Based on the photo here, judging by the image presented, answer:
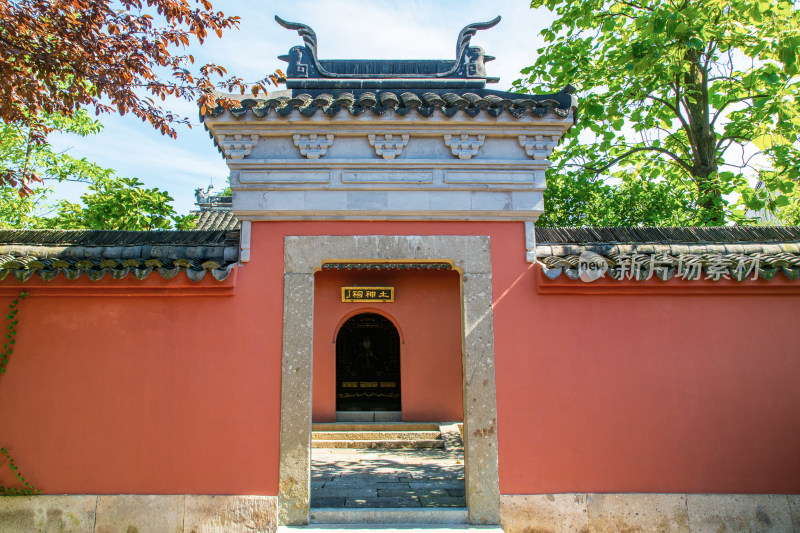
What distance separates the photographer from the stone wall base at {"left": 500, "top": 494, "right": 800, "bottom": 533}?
4.16 metres

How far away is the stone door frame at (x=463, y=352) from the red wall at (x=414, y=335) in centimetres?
501

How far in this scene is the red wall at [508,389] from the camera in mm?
4242

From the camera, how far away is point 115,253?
186 inches

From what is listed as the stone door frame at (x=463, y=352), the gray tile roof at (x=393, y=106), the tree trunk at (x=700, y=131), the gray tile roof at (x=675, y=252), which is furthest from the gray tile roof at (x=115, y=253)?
the tree trunk at (x=700, y=131)

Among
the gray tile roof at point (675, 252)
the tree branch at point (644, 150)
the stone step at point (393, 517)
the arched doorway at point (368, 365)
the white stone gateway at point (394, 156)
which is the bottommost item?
the stone step at point (393, 517)

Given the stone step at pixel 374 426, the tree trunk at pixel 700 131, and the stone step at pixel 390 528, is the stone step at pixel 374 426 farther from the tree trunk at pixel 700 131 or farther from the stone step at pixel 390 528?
the tree trunk at pixel 700 131

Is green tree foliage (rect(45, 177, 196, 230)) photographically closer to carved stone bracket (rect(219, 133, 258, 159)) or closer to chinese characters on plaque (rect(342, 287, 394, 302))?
chinese characters on plaque (rect(342, 287, 394, 302))

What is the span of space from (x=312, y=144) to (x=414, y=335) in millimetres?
5632

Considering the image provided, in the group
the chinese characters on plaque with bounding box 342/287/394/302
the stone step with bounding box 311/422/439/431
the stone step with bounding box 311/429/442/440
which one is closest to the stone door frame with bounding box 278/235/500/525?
the stone step with bounding box 311/429/442/440

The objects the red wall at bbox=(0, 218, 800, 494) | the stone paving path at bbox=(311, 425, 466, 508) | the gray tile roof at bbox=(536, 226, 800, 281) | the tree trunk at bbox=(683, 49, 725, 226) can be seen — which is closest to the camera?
the red wall at bbox=(0, 218, 800, 494)

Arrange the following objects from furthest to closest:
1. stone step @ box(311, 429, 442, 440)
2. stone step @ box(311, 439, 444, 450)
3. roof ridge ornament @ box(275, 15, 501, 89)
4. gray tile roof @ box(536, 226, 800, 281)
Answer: stone step @ box(311, 429, 442, 440)
stone step @ box(311, 439, 444, 450)
roof ridge ornament @ box(275, 15, 501, 89)
gray tile roof @ box(536, 226, 800, 281)

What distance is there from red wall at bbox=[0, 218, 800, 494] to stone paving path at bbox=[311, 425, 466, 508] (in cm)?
111

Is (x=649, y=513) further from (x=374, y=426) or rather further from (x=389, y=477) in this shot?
(x=374, y=426)

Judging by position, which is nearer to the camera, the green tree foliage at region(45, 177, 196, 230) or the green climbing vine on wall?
the green climbing vine on wall
